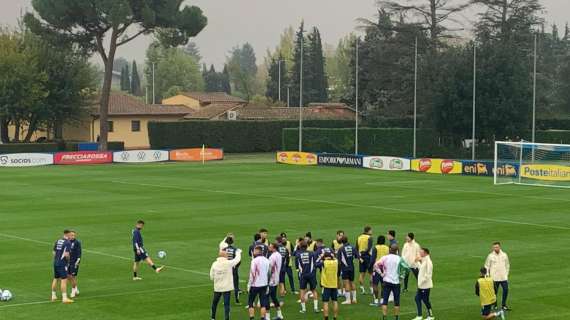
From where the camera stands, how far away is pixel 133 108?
387 ft

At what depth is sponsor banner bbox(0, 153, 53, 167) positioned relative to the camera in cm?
8150

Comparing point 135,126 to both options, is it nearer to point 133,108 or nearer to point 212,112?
point 133,108

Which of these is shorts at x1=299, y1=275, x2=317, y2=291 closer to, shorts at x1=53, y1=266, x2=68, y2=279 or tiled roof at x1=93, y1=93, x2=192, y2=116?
shorts at x1=53, y1=266, x2=68, y2=279

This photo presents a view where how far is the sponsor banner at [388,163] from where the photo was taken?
78500mm

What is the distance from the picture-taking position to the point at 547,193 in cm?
5906

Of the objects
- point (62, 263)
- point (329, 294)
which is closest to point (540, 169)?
point (329, 294)

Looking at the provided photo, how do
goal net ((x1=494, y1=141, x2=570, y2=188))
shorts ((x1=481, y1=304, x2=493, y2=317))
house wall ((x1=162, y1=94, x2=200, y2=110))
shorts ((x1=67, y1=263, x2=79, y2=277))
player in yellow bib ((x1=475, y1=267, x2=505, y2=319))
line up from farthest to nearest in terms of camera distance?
house wall ((x1=162, y1=94, x2=200, y2=110)) → goal net ((x1=494, y1=141, x2=570, y2=188)) → shorts ((x1=67, y1=263, x2=79, y2=277)) → shorts ((x1=481, y1=304, x2=493, y2=317)) → player in yellow bib ((x1=475, y1=267, x2=505, y2=319))

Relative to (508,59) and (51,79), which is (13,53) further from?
(508,59)

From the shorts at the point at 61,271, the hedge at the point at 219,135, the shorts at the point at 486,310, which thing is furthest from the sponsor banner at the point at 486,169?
the shorts at the point at 61,271

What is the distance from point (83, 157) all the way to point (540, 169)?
38.6 m

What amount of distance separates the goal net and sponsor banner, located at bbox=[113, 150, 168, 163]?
32956mm

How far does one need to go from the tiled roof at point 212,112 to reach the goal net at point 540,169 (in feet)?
170

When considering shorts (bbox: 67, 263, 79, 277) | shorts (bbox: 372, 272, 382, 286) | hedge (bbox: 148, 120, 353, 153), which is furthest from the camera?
hedge (bbox: 148, 120, 353, 153)

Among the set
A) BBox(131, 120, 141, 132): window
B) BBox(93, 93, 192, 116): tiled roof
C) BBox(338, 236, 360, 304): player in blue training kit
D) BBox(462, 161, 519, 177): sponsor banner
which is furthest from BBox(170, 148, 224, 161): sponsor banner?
BBox(338, 236, 360, 304): player in blue training kit
